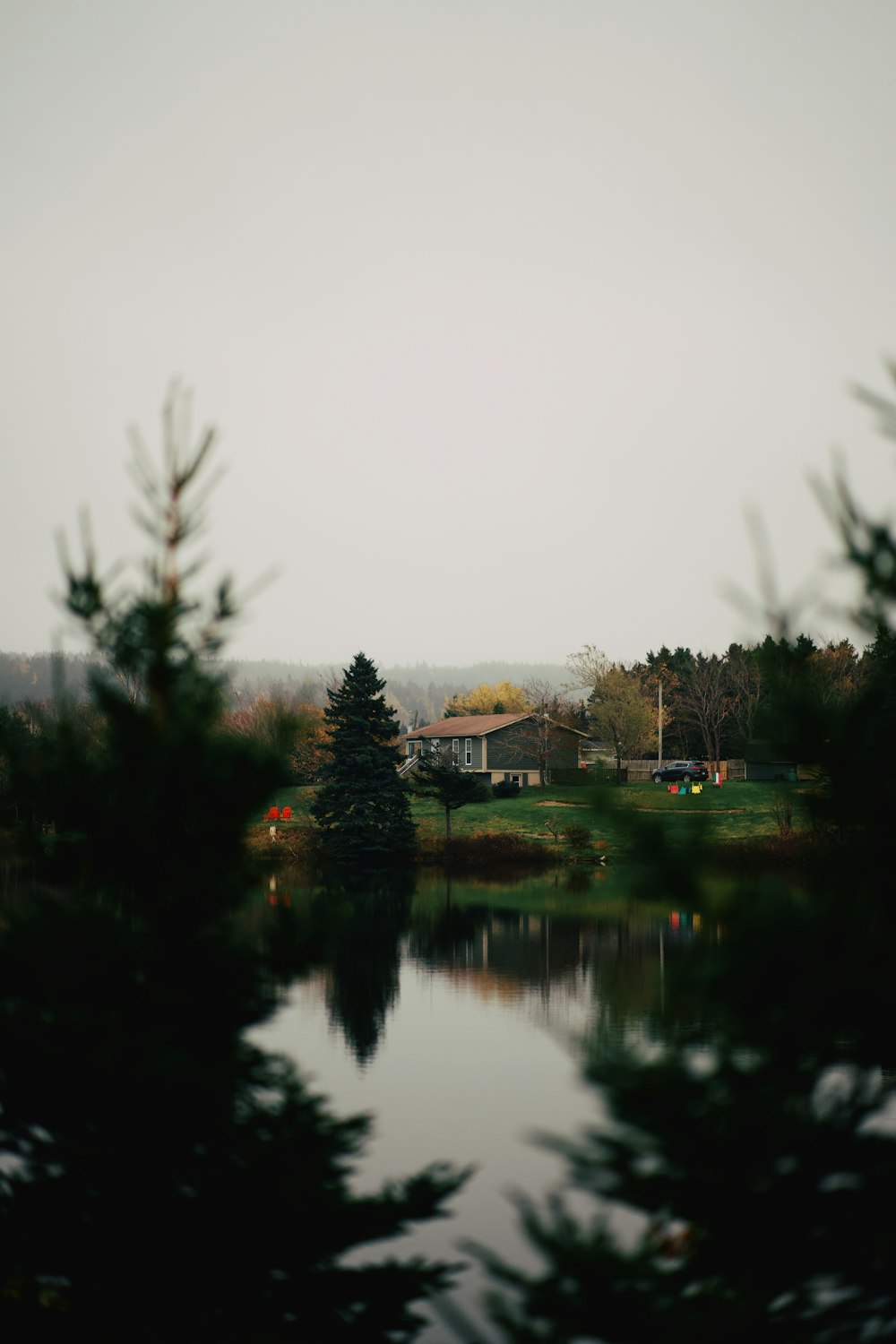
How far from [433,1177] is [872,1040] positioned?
152 inches

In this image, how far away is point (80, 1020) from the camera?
237 inches

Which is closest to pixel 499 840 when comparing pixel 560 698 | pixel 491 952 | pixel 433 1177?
pixel 491 952

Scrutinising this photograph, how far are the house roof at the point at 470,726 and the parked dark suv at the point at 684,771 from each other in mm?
10867

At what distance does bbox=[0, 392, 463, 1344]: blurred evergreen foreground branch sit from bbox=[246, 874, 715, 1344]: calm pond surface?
1.60ft

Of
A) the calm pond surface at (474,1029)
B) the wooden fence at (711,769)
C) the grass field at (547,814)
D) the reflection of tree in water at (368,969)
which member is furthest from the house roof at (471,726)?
the calm pond surface at (474,1029)

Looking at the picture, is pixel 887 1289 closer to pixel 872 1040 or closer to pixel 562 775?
pixel 872 1040

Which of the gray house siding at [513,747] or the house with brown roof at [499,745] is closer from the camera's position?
the house with brown roof at [499,745]

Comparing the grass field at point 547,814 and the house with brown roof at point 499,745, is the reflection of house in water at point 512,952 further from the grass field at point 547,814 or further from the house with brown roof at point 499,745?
the house with brown roof at point 499,745

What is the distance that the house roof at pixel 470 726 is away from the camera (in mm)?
75750

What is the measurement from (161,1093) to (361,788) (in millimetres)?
48498

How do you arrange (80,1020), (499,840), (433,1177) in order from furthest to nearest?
1. (499,840)
2. (433,1177)
3. (80,1020)

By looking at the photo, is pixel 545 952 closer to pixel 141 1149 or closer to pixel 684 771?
pixel 141 1149

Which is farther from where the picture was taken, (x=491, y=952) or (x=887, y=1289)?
(x=491, y=952)

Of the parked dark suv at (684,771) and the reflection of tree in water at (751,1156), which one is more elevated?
the reflection of tree in water at (751,1156)
